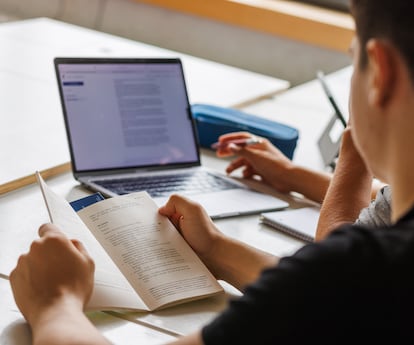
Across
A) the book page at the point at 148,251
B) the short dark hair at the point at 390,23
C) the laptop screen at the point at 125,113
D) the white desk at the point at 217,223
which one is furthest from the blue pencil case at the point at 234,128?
the short dark hair at the point at 390,23

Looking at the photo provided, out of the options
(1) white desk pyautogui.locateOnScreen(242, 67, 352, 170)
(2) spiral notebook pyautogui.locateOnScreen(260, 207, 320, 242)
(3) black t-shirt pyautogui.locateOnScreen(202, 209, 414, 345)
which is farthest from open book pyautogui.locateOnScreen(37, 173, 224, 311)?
(1) white desk pyautogui.locateOnScreen(242, 67, 352, 170)

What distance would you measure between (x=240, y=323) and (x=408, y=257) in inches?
6.1

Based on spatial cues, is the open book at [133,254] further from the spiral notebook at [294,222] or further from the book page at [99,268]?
the spiral notebook at [294,222]

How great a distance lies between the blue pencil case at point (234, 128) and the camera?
6.42 ft

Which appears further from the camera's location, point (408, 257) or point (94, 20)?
point (94, 20)

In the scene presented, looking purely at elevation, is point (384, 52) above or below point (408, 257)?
above

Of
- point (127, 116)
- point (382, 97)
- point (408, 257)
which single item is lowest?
point (127, 116)

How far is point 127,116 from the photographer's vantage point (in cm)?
171

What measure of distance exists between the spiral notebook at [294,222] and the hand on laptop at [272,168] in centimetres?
11

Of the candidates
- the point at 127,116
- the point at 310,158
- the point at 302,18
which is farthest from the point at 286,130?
the point at 302,18

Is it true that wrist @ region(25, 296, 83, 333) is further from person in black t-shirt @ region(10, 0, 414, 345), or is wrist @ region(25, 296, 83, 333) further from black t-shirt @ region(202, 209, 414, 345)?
black t-shirt @ region(202, 209, 414, 345)

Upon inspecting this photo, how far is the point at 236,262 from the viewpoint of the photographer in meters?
1.28

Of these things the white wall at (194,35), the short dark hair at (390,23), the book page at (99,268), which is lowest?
the white wall at (194,35)

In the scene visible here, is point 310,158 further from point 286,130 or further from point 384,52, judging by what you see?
point 384,52
